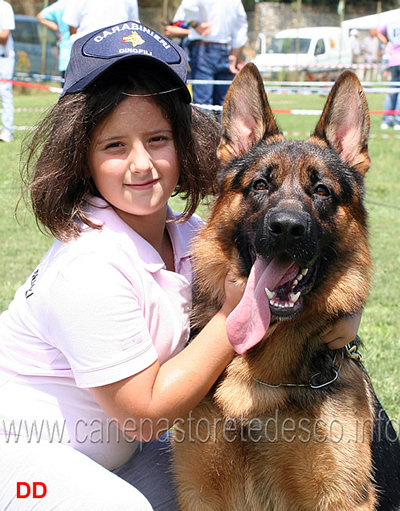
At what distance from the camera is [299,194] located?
2479 mm

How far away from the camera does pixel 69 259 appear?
234 cm

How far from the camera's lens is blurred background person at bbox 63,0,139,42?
8.17 m

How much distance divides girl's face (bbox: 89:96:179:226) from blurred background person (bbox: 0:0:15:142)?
9.15 meters

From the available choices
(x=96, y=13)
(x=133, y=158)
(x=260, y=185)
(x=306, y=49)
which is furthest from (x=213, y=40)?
(x=306, y=49)

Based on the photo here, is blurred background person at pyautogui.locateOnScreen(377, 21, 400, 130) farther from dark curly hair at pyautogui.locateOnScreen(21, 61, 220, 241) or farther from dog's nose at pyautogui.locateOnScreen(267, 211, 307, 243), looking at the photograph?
dog's nose at pyautogui.locateOnScreen(267, 211, 307, 243)

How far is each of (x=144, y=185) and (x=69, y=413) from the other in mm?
915

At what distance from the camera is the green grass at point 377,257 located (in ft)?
13.0

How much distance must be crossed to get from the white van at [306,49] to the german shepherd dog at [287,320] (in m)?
28.4

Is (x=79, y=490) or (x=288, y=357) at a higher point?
(x=288, y=357)

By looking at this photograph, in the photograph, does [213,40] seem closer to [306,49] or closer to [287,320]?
[287,320]

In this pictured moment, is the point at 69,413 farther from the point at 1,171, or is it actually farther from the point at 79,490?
the point at 1,171

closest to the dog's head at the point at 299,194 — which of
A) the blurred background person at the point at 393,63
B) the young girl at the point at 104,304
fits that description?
the young girl at the point at 104,304

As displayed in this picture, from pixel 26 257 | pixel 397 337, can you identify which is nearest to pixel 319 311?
pixel 397 337

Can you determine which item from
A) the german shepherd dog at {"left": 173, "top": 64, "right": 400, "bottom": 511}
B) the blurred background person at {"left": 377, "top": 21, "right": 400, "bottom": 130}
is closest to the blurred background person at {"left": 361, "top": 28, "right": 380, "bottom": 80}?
the blurred background person at {"left": 377, "top": 21, "right": 400, "bottom": 130}
